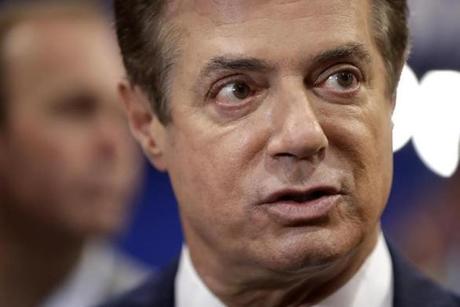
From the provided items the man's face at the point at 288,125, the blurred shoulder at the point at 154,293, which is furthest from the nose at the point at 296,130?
the blurred shoulder at the point at 154,293

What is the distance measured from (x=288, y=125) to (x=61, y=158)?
2.91ft

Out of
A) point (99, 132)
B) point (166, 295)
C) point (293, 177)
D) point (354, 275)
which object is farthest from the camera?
point (99, 132)

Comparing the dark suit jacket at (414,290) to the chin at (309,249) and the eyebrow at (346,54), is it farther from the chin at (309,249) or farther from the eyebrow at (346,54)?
the eyebrow at (346,54)

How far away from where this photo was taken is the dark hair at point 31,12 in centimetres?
208

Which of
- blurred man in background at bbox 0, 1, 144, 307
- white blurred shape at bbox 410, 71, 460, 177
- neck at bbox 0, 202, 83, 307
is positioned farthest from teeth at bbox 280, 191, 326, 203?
neck at bbox 0, 202, 83, 307

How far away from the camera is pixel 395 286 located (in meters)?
1.33

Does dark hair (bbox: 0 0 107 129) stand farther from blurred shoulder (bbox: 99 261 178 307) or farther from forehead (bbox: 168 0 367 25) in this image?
forehead (bbox: 168 0 367 25)

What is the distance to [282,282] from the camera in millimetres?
1312

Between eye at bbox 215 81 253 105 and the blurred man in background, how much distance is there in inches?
29.8

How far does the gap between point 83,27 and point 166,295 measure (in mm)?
748

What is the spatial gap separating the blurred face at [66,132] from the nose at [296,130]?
2.71ft

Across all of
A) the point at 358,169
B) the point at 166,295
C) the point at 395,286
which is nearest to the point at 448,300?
the point at 395,286

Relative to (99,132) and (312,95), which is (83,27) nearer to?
(99,132)

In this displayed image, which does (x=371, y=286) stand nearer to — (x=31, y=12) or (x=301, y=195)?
(x=301, y=195)
